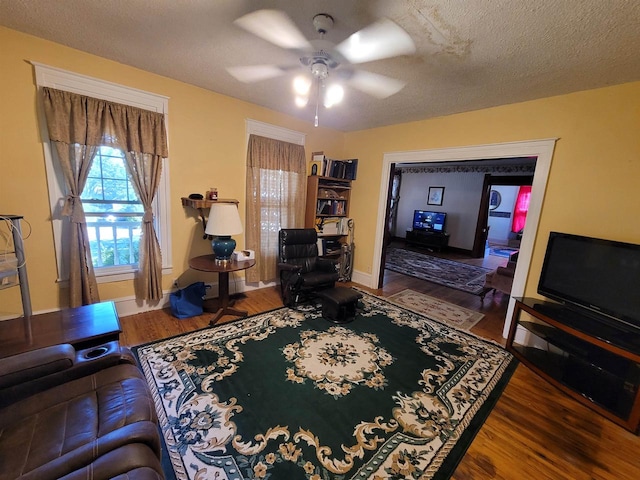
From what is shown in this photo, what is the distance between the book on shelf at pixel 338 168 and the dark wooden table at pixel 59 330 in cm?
313

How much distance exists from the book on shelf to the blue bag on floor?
2.37 metres

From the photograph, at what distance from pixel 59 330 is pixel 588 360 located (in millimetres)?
3767

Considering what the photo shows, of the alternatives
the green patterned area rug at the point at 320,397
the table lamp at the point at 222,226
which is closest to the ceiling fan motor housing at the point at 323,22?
the table lamp at the point at 222,226

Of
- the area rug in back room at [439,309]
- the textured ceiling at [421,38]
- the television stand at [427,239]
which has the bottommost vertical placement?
the area rug in back room at [439,309]

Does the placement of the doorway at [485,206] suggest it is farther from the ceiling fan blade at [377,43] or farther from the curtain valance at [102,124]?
the curtain valance at [102,124]

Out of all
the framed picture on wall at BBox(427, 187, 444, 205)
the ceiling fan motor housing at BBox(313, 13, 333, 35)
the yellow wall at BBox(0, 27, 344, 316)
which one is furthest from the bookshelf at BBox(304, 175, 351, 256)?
the framed picture on wall at BBox(427, 187, 444, 205)

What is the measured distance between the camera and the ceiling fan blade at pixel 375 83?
2.29 metres

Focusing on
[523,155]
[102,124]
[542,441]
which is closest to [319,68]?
[102,124]

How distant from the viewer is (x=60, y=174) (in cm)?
233

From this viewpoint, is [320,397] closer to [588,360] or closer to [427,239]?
[588,360]

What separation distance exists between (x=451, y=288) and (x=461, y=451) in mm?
3249

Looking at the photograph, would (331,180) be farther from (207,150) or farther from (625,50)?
(625,50)

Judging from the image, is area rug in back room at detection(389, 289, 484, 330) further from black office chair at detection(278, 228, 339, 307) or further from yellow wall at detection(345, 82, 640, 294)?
black office chair at detection(278, 228, 339, 307)

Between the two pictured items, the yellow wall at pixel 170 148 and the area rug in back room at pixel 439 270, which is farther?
the area rug in back room at pixel 439 270
